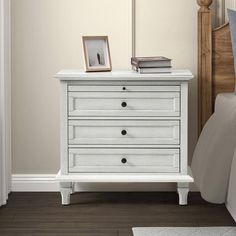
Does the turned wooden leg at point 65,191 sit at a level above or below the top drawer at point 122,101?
below

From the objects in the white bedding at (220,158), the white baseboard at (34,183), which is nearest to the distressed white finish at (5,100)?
the white baseboard at (34,183)

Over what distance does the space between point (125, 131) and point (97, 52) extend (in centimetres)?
48

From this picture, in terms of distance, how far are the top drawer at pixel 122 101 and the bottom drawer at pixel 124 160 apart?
195 mm

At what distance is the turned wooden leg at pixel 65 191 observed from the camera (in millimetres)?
3816

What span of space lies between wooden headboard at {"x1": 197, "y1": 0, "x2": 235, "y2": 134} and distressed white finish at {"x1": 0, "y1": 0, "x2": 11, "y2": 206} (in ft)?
3.52

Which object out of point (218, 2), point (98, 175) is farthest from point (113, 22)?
point (98, 175)

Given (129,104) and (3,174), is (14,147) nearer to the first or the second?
(3,174)

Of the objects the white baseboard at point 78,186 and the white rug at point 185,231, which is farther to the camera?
the white baseboard at point 78,186

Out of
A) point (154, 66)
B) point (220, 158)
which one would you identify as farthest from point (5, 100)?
point (220, 158)

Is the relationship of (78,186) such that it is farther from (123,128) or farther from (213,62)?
(213,62)

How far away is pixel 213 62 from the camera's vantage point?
4062mm

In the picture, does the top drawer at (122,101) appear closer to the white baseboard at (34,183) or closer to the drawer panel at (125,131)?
the drawer panel at (125,131)

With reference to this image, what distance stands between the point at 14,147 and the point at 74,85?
0.68m

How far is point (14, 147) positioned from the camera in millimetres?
4199
